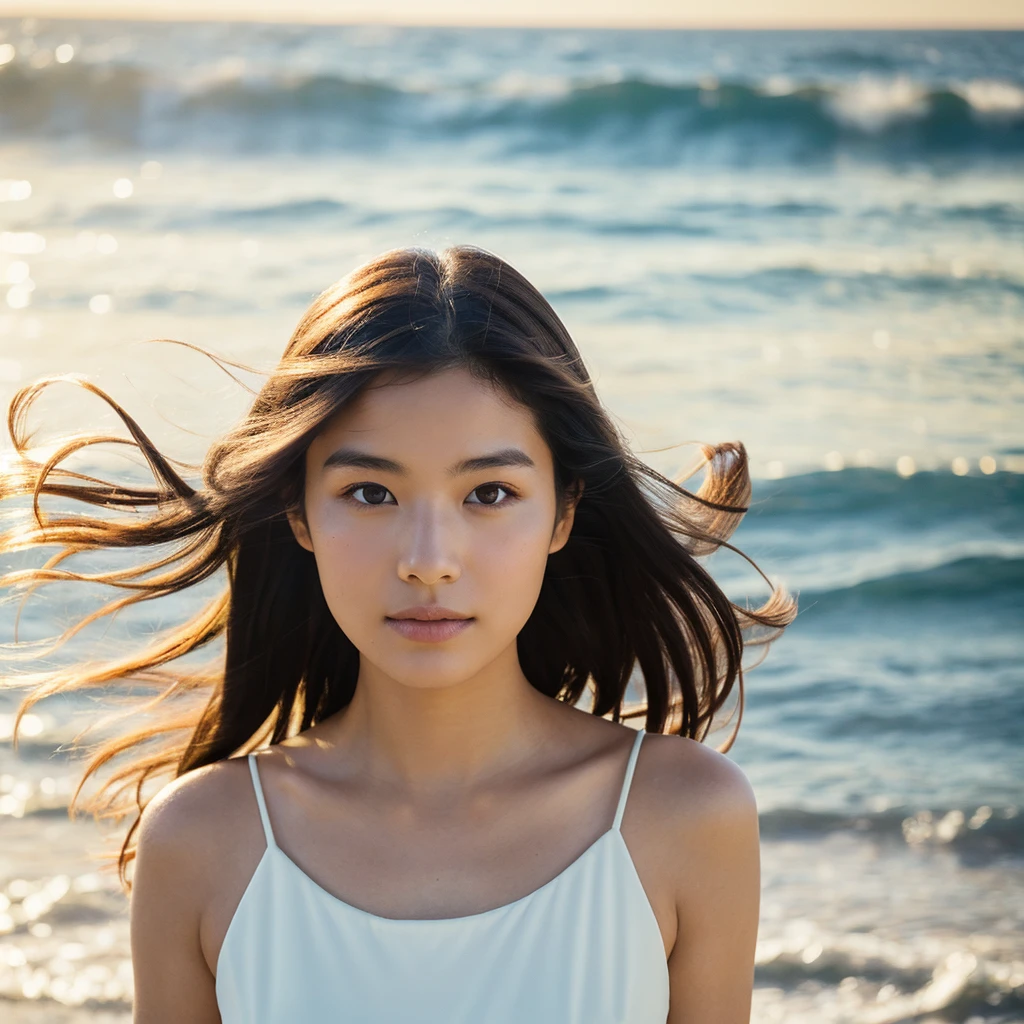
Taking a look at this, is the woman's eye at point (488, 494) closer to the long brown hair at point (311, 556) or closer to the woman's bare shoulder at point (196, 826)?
the long brown hair at point (311, 556)

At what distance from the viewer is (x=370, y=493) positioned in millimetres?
2398

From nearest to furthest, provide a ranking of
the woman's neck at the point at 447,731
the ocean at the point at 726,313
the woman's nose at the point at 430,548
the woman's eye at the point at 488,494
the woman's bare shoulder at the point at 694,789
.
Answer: the woman's nose at the point at 430,548 < the woman's eye at the point at 488,494 < the woman's bare shoulder at the point at 694,789 < the woman's neck at the point at 447,731 < the ocean at the point at 726,313

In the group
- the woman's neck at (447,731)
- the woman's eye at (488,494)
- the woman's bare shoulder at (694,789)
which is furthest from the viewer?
the woman's neck at (447,731)

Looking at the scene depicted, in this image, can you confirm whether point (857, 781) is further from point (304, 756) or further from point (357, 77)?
point (357, 77)

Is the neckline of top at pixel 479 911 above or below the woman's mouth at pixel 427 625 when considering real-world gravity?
below

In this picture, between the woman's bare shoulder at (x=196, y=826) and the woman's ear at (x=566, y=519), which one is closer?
the woman's bare shoulder at (x=196, y=826)

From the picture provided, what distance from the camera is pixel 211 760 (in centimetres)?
295

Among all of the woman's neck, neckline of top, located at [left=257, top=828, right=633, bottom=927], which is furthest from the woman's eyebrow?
neckline of top, located at [left=257, top=828, right=633, bottom=927]

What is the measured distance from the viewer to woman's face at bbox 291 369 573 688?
2340 mm

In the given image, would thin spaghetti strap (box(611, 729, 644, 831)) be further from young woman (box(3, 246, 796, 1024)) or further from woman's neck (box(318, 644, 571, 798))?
woman's neck (box(318, 644, 571, 798))

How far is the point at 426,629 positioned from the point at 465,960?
0.58 m

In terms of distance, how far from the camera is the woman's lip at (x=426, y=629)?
92.7 inches

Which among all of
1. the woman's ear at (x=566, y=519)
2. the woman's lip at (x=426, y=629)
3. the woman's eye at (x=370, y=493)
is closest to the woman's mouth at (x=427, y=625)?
the woman's lip at (x=426, y=629)

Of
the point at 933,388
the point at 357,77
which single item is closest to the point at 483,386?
the point at 933,388
